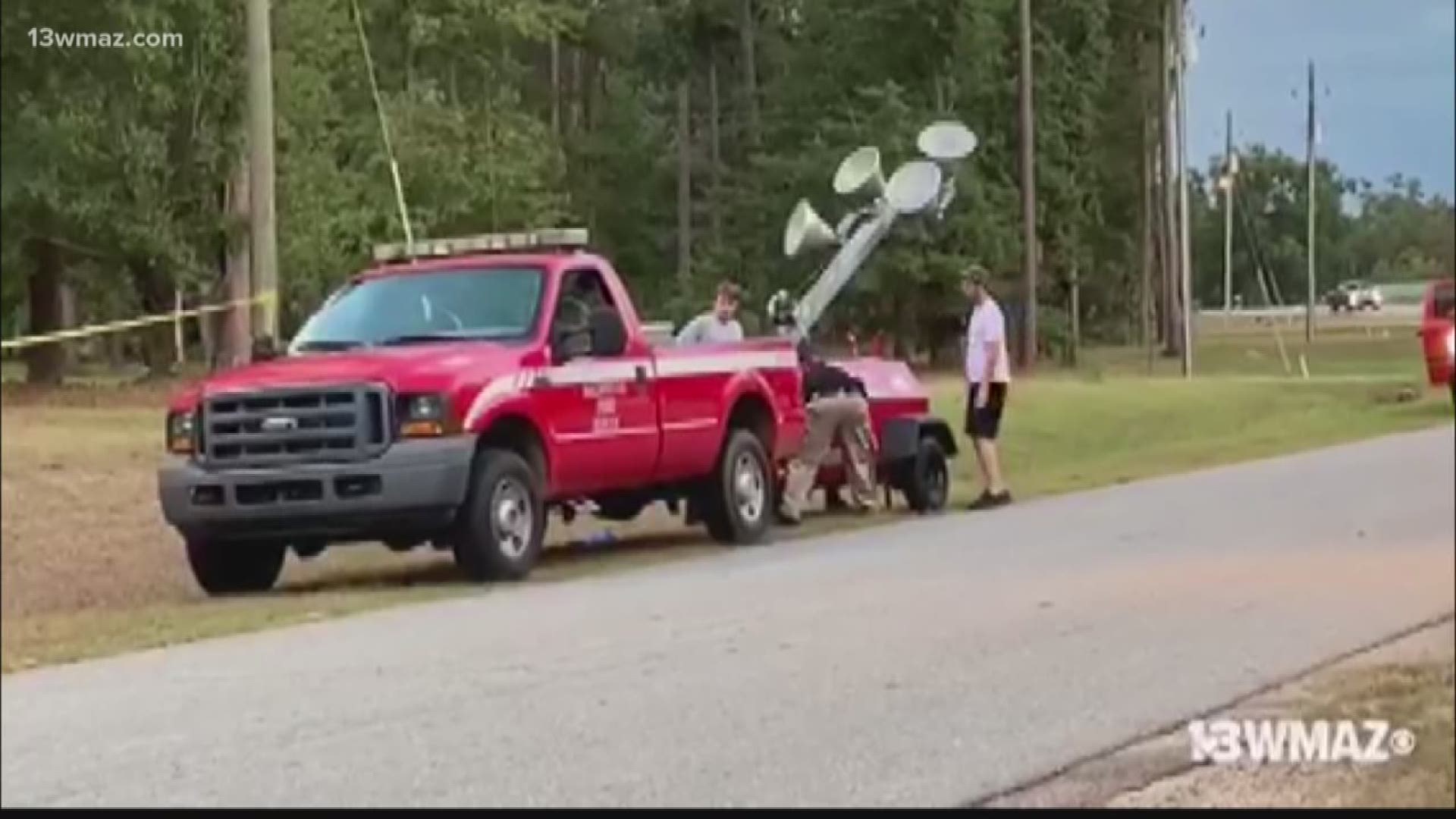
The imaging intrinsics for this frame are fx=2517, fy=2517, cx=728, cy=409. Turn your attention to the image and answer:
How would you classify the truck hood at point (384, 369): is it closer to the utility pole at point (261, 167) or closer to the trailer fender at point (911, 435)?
the utility pole at point (261, 167)

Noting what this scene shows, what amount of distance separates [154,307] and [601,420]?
392 cm

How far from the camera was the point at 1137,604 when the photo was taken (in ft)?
18.3

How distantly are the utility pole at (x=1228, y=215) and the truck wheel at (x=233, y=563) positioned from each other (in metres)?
1.38

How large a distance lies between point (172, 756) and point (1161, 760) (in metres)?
2.17

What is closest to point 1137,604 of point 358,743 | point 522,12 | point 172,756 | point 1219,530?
point 1219,530

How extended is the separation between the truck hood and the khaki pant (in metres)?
0.81

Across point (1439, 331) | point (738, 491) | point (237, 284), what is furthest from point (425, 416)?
point (237, 284)

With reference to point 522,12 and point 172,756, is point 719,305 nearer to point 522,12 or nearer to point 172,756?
point 522,12

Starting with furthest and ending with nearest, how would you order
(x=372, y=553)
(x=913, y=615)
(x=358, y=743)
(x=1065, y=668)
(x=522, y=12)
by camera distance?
(x=913, y=615) → (x=1065, y=668) → (x=358, y=743) → (x=372, y=553) → (x=522, y=12)

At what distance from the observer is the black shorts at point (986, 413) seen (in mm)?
3568

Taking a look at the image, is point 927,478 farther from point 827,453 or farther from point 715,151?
point 715,151

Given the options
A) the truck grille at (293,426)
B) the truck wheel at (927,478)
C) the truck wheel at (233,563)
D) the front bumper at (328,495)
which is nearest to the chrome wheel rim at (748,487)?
the truck wheel at (927,478)

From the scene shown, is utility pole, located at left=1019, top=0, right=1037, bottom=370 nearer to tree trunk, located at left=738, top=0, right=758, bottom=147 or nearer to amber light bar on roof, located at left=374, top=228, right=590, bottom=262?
tree trunk, located at left=738, top=0, right=758, bottom=147

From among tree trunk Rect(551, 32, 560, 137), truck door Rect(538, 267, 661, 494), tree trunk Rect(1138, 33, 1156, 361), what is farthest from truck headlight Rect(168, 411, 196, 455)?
truck door Rect(538, 267, 661, 494)
